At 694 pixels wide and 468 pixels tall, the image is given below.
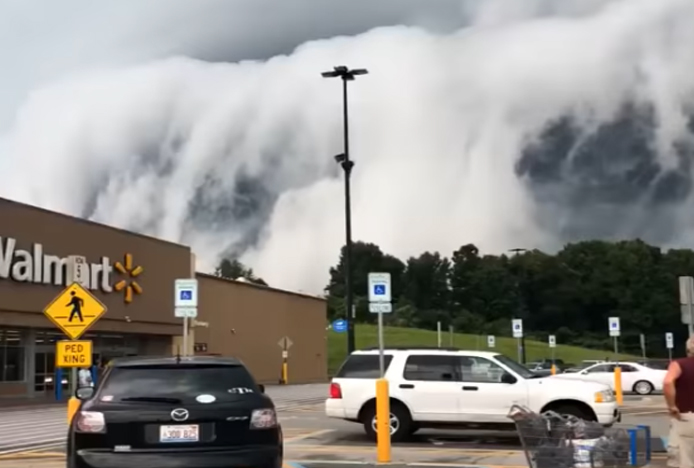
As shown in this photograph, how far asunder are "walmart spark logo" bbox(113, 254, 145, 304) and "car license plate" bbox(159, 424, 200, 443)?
34371 mm

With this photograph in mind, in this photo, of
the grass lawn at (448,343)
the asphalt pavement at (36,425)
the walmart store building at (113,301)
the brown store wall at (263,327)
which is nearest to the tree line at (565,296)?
the grass lawn at (448,343)

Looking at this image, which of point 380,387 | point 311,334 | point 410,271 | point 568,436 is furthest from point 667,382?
point 410,271

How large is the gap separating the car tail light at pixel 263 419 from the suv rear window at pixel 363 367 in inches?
339

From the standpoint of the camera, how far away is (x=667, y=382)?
33.0 ft

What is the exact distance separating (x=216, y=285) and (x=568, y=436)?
44.7 meters

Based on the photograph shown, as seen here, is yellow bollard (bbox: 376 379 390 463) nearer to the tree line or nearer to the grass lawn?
the grass lawn

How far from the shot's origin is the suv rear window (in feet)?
60.3

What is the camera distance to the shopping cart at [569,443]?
10172mm

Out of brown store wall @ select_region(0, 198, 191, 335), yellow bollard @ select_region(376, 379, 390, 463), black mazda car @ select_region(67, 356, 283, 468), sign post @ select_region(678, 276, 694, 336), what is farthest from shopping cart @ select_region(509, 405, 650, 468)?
brown store wall @ select_region(0, 198, 191, 335)

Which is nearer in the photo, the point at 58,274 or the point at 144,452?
the point at 144,452

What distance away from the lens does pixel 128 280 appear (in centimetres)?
4378

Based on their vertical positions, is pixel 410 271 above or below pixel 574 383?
above

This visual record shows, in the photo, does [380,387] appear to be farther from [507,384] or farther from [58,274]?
[58,274]

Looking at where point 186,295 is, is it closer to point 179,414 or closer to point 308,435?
point 308,435
